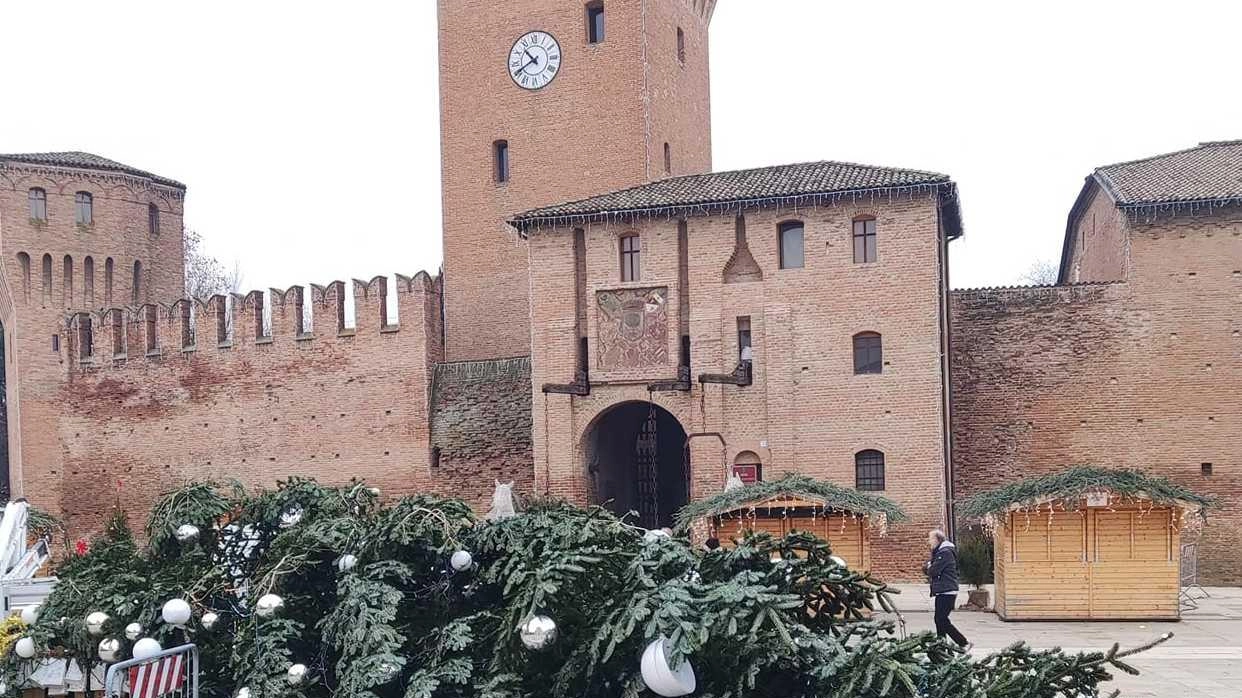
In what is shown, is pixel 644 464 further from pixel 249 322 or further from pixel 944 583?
pixel 944 583

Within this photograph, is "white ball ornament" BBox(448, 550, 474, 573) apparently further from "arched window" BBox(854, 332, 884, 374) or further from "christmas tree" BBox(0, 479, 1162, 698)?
"arched window" BBox(854, 332, 884, 374)

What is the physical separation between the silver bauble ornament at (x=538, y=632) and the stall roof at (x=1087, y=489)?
11.9m

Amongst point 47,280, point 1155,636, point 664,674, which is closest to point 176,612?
point 664,674

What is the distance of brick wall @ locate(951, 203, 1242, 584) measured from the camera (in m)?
22.8

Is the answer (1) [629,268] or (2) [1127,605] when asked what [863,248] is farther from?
(2) [1127,605]

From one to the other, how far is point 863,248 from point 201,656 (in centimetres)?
1736

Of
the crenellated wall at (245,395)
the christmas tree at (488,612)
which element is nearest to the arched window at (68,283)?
the crenellated wall at (245,395)

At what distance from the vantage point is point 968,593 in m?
19.0

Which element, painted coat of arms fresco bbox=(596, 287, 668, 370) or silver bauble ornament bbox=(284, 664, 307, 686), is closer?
silver bauble ornament bbox=(284, 664, 307, 686)

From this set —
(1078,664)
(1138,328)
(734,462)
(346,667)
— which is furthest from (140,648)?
(1138,328)

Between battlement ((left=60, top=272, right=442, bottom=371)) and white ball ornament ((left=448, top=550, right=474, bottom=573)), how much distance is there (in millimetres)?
20901

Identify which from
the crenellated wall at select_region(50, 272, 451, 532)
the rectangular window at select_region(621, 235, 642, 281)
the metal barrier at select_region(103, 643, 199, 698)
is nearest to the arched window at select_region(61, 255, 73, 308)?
the crenellated wall at select_region(50, 272, 451, 532)

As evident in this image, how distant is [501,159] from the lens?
1240 inches

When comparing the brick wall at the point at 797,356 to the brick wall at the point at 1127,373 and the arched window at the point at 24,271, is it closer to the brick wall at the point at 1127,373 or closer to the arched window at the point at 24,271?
the brick wall at the point at 1127,373
